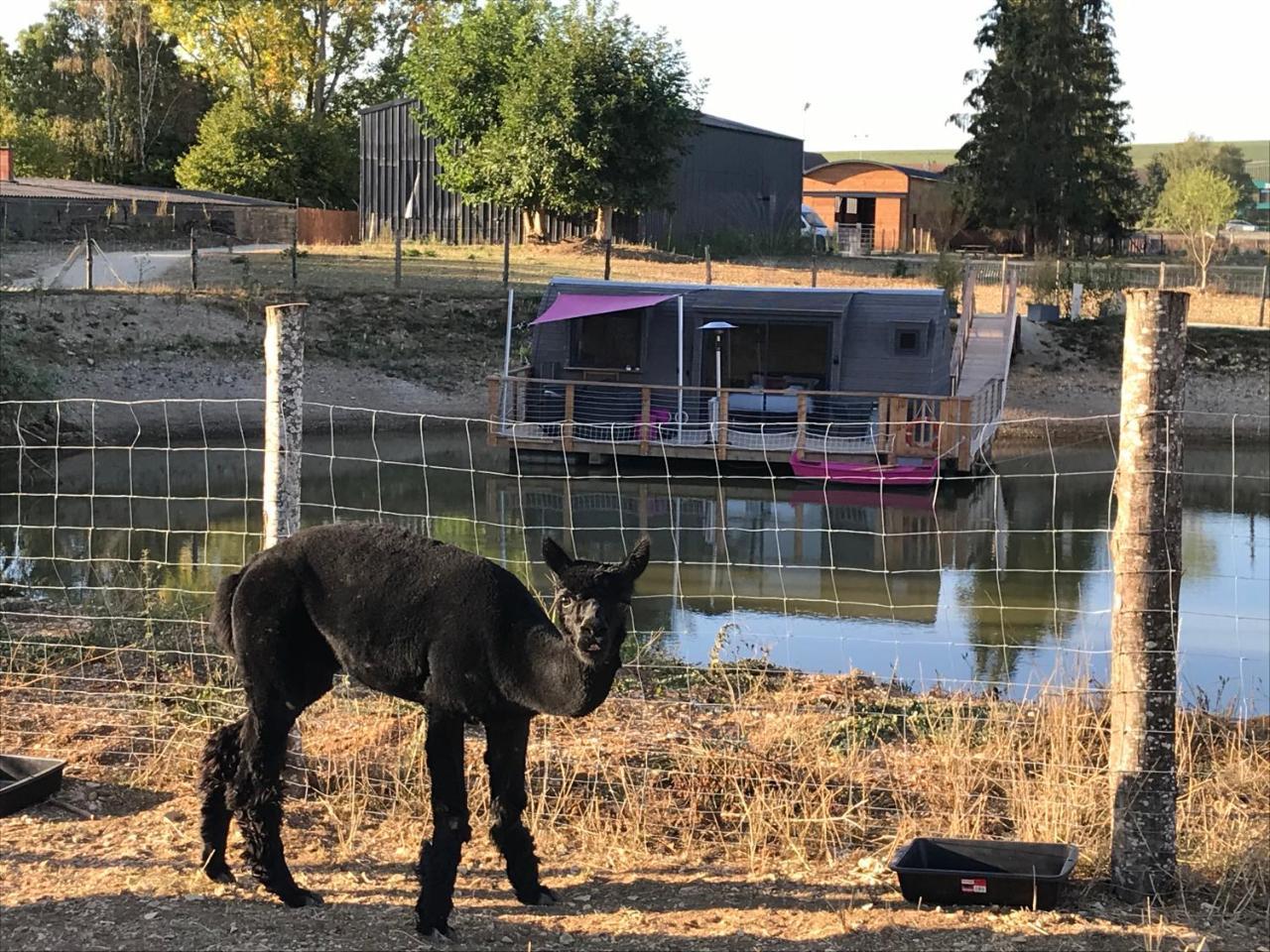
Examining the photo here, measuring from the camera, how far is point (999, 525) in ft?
61.6

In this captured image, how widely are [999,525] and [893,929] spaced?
14.6m

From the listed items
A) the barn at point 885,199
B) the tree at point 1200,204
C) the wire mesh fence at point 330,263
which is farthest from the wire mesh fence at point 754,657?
the barn at point 885,199

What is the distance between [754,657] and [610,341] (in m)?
15.9

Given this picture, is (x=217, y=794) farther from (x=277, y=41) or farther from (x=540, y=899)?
(x=277, y=41)

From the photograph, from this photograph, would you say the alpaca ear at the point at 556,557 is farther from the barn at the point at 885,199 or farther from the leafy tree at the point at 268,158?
the barn at the point at 885,199

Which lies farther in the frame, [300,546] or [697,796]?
[697,796]

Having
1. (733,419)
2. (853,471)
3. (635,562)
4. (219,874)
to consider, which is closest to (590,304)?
(733,419)

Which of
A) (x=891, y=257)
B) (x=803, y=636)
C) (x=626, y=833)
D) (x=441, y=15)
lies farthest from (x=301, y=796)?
(x=441, y=15)

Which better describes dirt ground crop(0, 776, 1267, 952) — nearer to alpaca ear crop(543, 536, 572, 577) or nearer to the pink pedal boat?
alpaca ear crop(543, 536, 572, 577)

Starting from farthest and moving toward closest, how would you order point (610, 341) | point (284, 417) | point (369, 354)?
point (369, 354)
point (610, 341)
point (284, 417)

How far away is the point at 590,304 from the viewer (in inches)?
944

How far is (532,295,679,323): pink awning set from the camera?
2364cm

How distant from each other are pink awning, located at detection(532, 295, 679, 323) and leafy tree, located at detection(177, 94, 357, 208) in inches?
1051

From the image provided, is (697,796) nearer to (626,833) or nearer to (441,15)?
(626,833)
